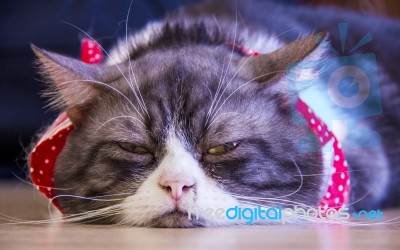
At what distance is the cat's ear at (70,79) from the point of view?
0.78m

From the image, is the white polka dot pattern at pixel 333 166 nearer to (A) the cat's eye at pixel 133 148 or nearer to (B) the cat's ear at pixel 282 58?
(B) the cat's ear at pixel 282 58

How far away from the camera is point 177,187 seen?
697mm

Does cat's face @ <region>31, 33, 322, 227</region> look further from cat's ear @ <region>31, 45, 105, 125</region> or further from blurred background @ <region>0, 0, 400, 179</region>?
blurred background @ <region>0, 0, 400, 179</region>

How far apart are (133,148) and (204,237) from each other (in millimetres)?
156

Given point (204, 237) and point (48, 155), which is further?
point (48, 155)

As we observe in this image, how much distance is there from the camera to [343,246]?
60cm

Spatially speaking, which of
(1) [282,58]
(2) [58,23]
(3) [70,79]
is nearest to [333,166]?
(1) [282,58]

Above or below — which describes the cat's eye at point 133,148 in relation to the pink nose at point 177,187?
above

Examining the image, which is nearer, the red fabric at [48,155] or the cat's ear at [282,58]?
the cat's ear at [282,58]

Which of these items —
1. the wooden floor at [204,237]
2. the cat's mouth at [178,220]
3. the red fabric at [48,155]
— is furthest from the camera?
the red fabric at [48,155]

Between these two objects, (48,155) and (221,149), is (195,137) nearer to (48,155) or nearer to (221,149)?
(221,149)

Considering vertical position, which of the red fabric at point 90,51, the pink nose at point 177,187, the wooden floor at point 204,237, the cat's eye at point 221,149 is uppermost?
the red fabric at point 90,51

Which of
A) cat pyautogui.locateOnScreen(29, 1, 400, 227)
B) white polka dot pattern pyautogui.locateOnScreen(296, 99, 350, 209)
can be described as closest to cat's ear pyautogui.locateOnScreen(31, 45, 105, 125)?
cat pyautogui.locateOnScreen(29, 1, 400, 227)

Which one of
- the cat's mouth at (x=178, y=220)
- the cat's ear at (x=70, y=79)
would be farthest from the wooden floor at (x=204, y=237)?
the cat's ear at (x=70, y=79)
